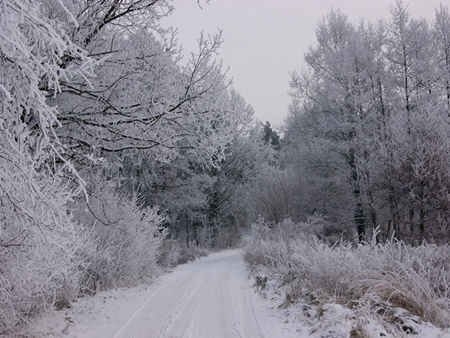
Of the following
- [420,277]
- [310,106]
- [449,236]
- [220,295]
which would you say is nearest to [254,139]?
[310,106]

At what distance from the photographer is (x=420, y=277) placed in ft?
17.2

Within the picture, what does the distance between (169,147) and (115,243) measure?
4.39m

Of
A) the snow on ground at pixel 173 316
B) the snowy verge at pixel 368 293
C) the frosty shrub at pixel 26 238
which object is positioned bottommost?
the snow on ground at pixel 173 316

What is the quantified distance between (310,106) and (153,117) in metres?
15.3

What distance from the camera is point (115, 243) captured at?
9.53 metres

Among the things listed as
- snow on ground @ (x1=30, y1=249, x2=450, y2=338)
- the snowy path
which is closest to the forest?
snow on ground @ (x1=30, y1=249, x2=450, y2=338)

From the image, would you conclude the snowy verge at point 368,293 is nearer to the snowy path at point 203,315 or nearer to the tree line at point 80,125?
the snowy path at point 203,315

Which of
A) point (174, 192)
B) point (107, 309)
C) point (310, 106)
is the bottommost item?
point (107, 309)

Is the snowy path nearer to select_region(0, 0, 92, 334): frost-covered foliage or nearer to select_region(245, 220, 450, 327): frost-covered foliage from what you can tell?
select_region(245, 220, 450, 327): frost-covered foliage

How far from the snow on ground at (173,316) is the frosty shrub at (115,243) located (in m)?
0.57

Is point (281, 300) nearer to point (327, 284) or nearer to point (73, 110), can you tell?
point (327, 284)

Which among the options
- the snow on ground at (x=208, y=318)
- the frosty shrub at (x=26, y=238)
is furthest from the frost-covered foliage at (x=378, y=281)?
the frosty shrub at (x=26, y=238)

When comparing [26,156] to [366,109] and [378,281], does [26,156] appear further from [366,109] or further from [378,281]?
[366,109]

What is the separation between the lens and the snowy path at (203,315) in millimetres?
5062
